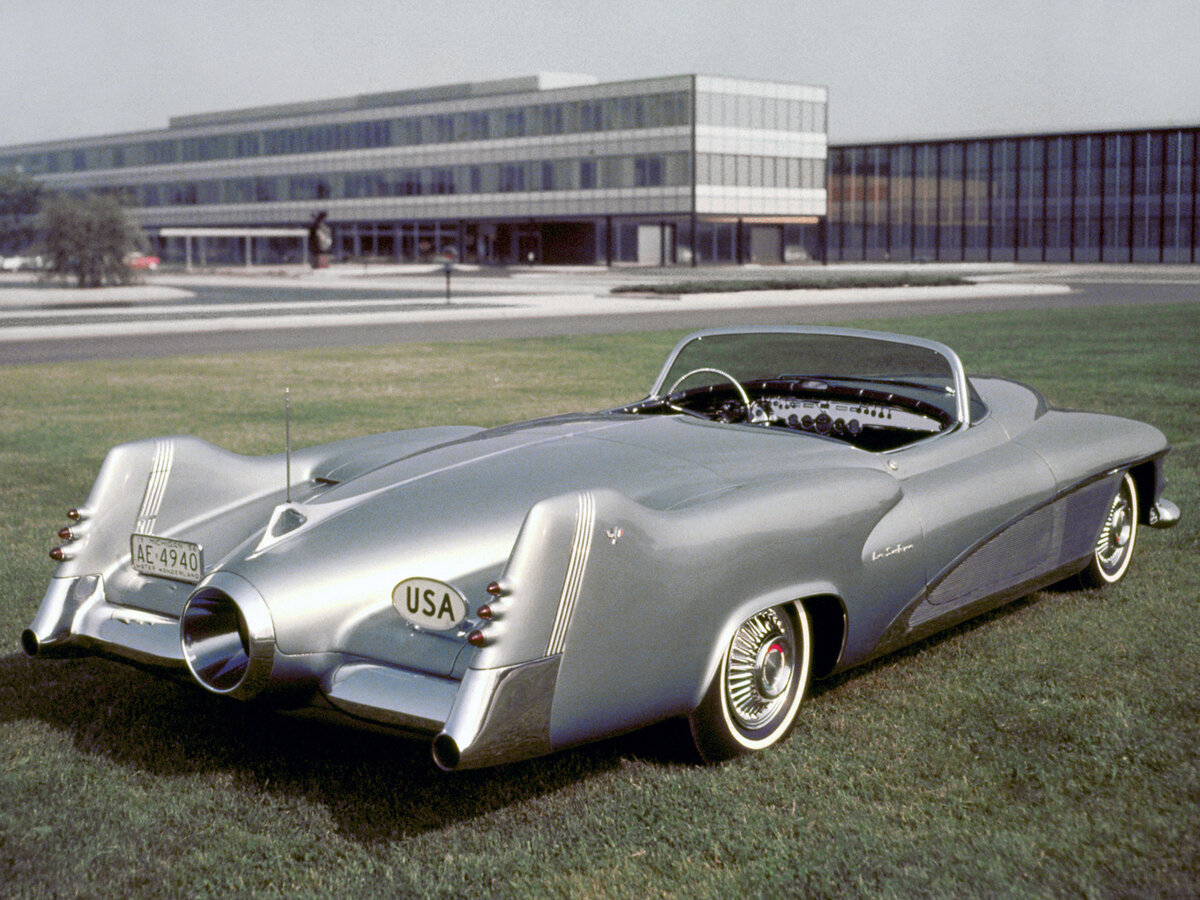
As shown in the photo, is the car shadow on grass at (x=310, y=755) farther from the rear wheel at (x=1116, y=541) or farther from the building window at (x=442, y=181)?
the building window at (x=442, y=181)

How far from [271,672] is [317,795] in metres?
0.45

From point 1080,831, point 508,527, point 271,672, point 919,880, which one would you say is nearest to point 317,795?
point 271,672

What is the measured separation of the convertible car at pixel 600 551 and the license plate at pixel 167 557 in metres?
0.01

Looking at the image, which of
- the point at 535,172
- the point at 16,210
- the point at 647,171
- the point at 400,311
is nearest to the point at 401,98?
the point at 535,172

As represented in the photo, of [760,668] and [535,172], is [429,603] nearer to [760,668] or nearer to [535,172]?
[760,668]

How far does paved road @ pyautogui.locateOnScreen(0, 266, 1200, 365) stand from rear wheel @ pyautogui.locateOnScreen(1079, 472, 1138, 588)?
17681 mm

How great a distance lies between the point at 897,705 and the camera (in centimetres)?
482

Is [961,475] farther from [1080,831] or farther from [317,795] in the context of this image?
[317,795]

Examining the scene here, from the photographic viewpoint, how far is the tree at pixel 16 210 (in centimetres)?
11575

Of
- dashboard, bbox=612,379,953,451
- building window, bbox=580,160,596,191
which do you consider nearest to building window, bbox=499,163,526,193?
building window, bbox=580,160,596,191

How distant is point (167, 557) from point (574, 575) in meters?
1.59

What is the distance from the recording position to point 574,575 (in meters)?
3.64

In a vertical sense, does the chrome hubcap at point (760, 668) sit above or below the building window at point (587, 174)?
below

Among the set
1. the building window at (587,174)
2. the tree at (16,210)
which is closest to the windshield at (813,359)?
the building window at (587,174)
